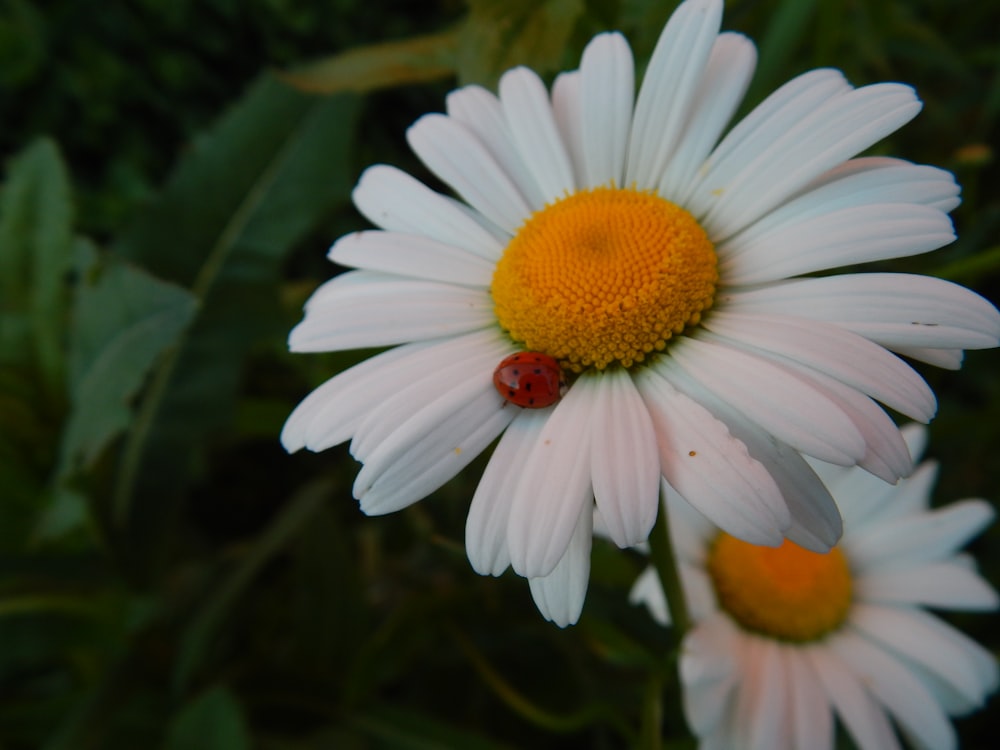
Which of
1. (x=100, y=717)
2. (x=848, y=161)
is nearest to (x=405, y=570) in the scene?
(x=100, y=717)

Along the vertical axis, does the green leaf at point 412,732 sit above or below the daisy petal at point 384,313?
below

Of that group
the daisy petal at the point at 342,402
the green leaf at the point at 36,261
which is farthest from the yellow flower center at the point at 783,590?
the green leaf at the point at 36,261

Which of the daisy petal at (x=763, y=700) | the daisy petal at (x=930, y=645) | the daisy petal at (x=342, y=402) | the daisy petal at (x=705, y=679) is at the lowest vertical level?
the daisy petal at (x=930, y=645)

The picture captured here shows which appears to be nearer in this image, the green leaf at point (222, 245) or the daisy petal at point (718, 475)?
the daisy petal at point (718, 475)

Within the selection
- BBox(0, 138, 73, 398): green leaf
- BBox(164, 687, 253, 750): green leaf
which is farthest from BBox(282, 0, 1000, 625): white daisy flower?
BBox(0, 138, 73, 398): green leaf

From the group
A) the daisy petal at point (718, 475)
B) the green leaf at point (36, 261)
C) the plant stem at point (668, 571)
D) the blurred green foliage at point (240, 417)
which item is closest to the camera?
the daisy petal at point (718, 475)

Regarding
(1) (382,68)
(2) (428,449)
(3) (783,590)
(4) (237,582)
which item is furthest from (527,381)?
(4) (237,582)

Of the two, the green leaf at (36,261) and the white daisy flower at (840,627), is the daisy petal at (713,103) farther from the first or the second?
the green leaf at (36,261)
